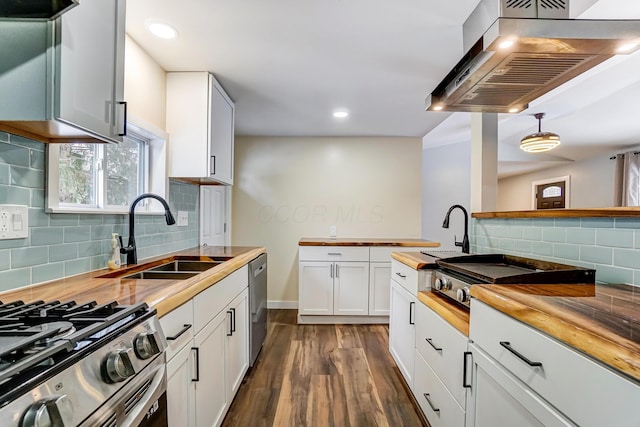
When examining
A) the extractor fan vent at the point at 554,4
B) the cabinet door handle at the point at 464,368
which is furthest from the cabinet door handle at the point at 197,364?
the extractor fan vent at the point at 554,4

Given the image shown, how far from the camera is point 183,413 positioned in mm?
1199

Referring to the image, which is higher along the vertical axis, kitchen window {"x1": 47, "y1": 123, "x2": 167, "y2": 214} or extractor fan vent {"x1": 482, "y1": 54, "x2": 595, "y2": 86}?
extractor fan vent {"x1": 482, "y1": 54, "x2": 595, "y2": 86}

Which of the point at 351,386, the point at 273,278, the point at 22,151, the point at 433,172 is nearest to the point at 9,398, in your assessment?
the point at 22,151

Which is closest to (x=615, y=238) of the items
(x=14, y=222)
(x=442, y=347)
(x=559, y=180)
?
(x=442, y=347)

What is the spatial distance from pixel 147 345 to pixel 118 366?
5.3 inches

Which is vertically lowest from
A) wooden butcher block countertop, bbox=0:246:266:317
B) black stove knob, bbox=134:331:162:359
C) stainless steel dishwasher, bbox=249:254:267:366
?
stainless steel dishwasher, bbox=249:254:267:366

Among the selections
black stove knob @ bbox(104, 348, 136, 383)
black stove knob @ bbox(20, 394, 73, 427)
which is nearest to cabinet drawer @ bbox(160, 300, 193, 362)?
black stove knob @ bbox(104, 348, 136, 383)

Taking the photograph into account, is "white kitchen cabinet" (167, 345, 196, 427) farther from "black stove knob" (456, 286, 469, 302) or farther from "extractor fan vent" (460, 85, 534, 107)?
"extractor fan vent" (460, 85, 534, 107)

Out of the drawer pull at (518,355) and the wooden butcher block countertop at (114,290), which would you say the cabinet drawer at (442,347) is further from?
the wooden butcher block countertop at (114,290)

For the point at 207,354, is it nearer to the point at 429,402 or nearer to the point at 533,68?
the point at 429,402

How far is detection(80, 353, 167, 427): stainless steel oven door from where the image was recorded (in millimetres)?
694

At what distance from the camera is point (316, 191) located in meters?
4.06

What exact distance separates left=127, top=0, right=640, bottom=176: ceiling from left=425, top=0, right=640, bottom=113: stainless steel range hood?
0.36 m

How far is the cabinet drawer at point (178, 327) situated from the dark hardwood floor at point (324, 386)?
3.03 ft
